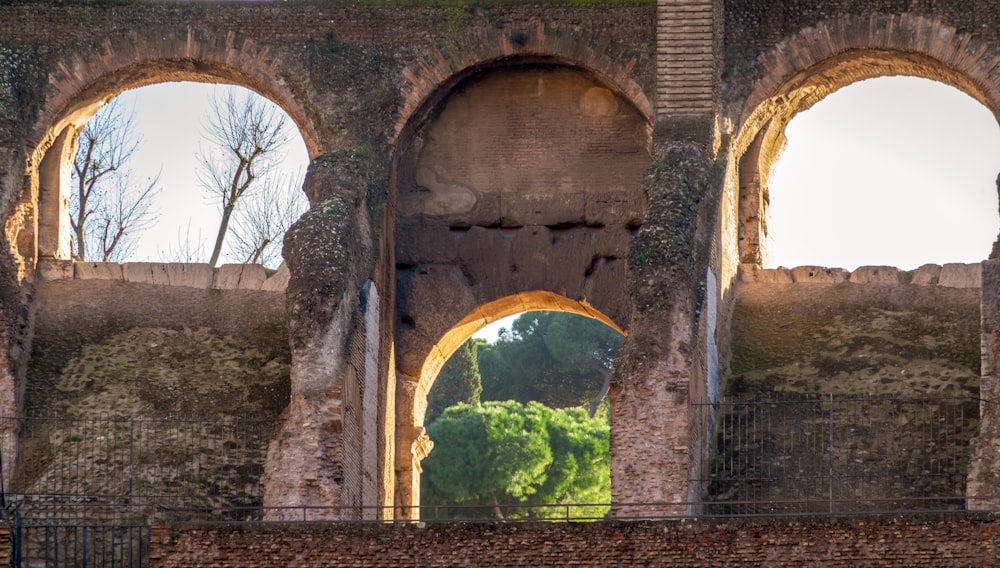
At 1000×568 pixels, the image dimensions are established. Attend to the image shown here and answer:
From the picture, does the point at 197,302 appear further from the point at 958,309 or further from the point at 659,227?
the point at 958,309

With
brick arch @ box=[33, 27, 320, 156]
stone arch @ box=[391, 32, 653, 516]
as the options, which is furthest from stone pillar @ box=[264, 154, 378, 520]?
brick arch @ box=[33, 27, 320, 156]

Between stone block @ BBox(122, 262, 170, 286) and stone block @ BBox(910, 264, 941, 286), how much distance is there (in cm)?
768

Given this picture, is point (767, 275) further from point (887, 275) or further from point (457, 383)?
point (457, 383)

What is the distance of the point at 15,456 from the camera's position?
2295 cm

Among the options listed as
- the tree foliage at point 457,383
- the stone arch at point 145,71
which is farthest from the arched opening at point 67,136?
the tree foliage at point 457,383

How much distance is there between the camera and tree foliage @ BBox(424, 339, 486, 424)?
1617 inches

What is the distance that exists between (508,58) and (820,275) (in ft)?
12.8

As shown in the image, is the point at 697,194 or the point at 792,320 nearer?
the point at 697,194

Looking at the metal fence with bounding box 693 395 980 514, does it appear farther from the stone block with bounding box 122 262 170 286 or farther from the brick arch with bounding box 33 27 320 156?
the stone block with bounding box 122 262 170 286

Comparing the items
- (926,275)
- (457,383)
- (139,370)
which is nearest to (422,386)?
(139,370)

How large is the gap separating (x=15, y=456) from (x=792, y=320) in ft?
25.6

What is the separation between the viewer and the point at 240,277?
2502 centimetres

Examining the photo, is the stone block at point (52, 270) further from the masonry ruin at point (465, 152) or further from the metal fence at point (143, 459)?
the metal fence at point (143, 459)

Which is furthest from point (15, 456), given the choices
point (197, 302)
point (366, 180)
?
point (366, 180)
